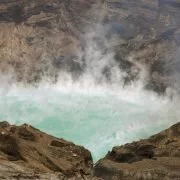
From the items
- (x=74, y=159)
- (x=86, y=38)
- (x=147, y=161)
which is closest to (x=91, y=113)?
(x=86, y=38)

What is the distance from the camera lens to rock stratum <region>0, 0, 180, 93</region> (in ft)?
160

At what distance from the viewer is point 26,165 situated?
41.6 ft

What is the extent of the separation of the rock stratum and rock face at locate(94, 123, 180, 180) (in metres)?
29.6

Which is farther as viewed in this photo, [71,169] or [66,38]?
[66,38]

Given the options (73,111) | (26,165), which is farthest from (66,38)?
(26,165)

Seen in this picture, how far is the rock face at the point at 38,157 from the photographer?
39.3 feet

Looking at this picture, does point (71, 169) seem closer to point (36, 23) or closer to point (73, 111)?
point (73, 111)

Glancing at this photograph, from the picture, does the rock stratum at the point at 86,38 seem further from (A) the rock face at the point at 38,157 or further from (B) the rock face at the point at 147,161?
(A) the rock face at the point at 38,157

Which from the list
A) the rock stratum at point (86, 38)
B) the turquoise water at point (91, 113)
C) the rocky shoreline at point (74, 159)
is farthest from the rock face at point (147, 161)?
the rock stratum at point (86, 38)

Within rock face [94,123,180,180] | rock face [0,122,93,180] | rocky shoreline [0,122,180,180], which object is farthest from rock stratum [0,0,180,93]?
rock face [0,122,93,180]

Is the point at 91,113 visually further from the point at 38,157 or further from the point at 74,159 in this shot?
the point at 38,157

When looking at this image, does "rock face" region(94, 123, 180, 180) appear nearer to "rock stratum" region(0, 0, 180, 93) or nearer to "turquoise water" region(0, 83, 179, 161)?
"turquoise water" region(0, 83, 179, 161)

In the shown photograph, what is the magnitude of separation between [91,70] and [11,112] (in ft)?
37.3

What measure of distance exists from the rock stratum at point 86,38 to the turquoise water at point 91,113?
81.1 inches
